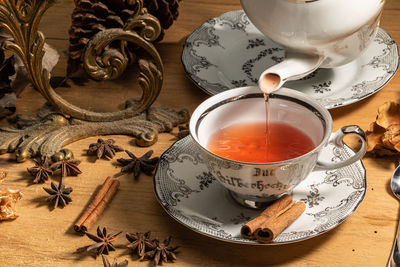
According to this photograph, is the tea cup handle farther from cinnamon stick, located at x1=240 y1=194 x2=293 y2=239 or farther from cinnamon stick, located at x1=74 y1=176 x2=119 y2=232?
cinnamon stick, located at x1=74 y1=176 x2=119 y2=232

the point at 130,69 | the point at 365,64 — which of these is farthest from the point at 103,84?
the point at 365,64

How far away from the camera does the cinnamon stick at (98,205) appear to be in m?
0.86

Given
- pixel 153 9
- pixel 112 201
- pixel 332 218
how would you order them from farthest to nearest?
pixel 153 9
pixel 112 201
pixel 332 218

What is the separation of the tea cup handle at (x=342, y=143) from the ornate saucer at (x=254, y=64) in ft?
0.61

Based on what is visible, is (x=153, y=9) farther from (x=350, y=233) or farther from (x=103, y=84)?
(x=350, y=233)

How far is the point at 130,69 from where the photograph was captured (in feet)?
3.93

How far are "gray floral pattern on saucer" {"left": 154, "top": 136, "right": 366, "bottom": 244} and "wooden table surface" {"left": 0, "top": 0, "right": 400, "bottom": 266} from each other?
32 mm

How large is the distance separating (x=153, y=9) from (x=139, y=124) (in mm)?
235

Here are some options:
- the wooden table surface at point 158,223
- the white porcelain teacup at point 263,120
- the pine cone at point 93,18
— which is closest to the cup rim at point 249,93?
the white porcelain teacup at point 263,120

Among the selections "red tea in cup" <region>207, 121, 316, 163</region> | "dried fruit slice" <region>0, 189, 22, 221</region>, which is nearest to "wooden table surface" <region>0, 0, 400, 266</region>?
"dried fruit slice" <region>0, 189, 22, 221</region>

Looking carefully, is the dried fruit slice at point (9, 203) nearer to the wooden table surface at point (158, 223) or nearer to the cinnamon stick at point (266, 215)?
the wooden table surface at point (158, 223)

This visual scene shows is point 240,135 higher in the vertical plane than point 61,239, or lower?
higher

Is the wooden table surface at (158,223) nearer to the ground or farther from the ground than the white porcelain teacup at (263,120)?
nearer to the ground

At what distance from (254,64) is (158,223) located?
0.43 m
